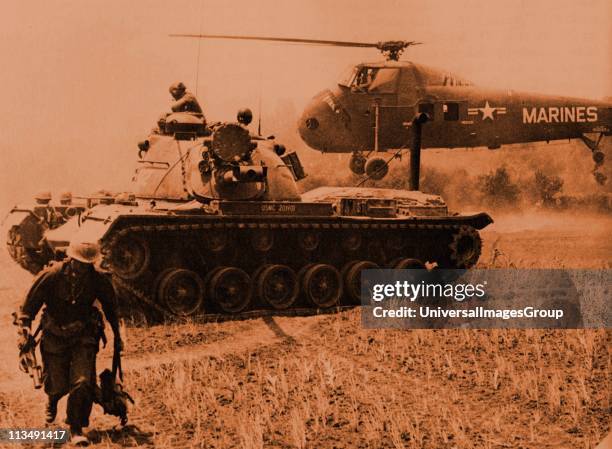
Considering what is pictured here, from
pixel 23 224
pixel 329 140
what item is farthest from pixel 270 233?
pixel 23 224

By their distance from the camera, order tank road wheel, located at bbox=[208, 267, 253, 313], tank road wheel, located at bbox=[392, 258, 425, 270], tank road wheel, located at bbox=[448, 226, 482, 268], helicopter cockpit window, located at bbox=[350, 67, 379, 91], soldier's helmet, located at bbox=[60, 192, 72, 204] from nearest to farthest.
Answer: tank road wheel, located at bbox=[208, 267, 253, 313] < soldier's helmet, located at bbox=[60, 192, 72, 204] < tank road wheel, located at bbox=[392, 258, 425, 270] < helicopter cockpit window, located at bbox=[350, 67, 379, 91] < tank road wheel, located at bbox=[448, 226, 482, 268]

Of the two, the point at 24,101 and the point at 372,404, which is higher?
the point at 24,101

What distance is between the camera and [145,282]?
1151cm

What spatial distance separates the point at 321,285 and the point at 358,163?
6.68 ft

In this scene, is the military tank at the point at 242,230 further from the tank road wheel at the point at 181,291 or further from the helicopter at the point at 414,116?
the helicopter at the point at 414,116

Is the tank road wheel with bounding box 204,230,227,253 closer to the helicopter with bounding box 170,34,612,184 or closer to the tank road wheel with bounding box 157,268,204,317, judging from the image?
the tank road wheel with bounding box 157,268,204,317

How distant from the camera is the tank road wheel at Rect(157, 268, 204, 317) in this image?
37.3 feet

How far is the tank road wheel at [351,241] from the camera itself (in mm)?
12945

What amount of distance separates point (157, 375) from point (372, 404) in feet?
6.89

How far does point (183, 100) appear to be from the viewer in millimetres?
Answer: 11680

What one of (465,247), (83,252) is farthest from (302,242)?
(83,252)

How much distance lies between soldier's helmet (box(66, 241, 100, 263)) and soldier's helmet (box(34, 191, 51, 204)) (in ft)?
15.1

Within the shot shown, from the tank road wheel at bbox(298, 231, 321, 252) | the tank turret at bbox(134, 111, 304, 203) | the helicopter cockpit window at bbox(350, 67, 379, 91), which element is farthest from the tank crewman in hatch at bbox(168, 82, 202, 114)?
the helicopter cockpit window at bbox(350, 67, 379, 91)

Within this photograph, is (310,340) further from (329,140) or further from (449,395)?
(329,140)
